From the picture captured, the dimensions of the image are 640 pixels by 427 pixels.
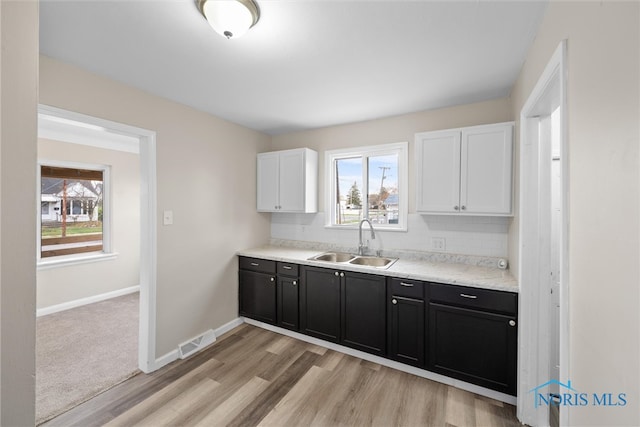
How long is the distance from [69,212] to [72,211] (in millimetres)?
37

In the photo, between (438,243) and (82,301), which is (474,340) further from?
(82,301)

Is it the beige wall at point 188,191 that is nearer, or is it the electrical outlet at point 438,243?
the beige wall at point 188,191

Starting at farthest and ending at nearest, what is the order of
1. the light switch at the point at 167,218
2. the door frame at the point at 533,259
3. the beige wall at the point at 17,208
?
1. the light switch at the point at 167,218
2. the door frame at the point at 533,259
3. the beige wall at the point at 17,208

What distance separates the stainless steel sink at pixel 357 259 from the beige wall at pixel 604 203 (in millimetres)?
1866

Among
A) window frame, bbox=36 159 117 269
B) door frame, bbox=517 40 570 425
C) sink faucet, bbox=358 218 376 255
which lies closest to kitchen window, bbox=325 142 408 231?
sink faucet, bbox=358 218 376 255

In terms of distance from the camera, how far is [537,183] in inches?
70.9

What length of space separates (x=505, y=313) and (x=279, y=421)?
1.80 metres

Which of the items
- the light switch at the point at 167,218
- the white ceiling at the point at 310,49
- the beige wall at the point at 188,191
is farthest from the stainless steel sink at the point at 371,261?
the light switch at the point at 167,218

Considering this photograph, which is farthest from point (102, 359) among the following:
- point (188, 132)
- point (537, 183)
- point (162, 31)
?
point (537, 183)

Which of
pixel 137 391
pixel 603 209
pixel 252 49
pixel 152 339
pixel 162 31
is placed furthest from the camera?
pixel 152 339

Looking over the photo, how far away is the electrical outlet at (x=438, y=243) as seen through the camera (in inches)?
111

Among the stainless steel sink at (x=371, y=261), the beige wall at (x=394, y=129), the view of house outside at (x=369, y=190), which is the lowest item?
the stainless steel sink at (x=371, y=261)

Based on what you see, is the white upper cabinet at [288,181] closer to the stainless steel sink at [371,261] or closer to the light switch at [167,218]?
the stainless steel sink at [371,261]

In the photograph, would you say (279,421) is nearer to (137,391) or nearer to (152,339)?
(137,391)
